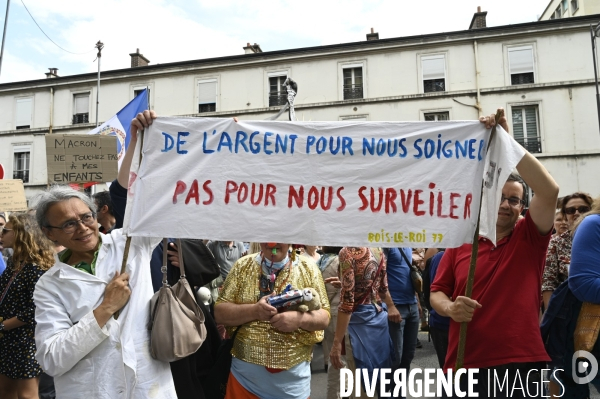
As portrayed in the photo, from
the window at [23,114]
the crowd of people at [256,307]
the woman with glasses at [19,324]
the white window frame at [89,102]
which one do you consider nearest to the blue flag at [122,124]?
the woman with glasses at [19,324]

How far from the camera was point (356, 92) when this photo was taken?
82.4 ft

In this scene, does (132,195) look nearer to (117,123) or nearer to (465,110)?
(117,123)

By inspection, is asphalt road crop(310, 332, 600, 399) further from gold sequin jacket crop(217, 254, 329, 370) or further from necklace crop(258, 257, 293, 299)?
necklace crop(258, 257, 293, 299)

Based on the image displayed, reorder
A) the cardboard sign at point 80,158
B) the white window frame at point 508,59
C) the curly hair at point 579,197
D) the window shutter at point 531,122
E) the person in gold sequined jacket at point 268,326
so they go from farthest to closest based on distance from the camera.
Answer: the white window frame at point 508,59 < the window shutter at point 531,122 < the curly hair at point 579,197 < the cardboard sign at point 80,158 < the person in gold sequined jacket at point 268,326

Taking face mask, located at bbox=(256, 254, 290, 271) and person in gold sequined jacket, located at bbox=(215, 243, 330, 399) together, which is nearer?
person in gold sequined jacket, located at bbox=(215, 243, 330, 399)

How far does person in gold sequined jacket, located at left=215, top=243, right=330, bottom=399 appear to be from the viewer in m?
2.92

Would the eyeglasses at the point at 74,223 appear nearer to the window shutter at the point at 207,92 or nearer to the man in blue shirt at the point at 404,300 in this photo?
the man in blue shirt at the point at 404,300

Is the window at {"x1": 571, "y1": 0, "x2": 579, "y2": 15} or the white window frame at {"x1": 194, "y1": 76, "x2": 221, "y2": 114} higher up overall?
the window at {"x1": 571, "y1": 0, "x2": 579, "y2": 15}

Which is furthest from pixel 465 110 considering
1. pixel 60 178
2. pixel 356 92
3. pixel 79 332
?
pixel 79 332

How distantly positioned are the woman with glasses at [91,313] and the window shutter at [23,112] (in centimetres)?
3103

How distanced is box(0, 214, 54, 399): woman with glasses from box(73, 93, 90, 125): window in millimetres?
26842

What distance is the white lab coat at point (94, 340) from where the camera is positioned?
2.22 metres

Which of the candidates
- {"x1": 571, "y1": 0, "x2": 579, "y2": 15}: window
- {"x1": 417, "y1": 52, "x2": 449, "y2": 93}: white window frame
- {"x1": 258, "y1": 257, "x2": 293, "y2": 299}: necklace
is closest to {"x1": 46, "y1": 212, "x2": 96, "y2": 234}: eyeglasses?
{"x1": 258, "y1": 257, "x2": 293, "y2": 299}: necklace

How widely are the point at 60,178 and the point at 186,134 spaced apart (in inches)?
76.4
